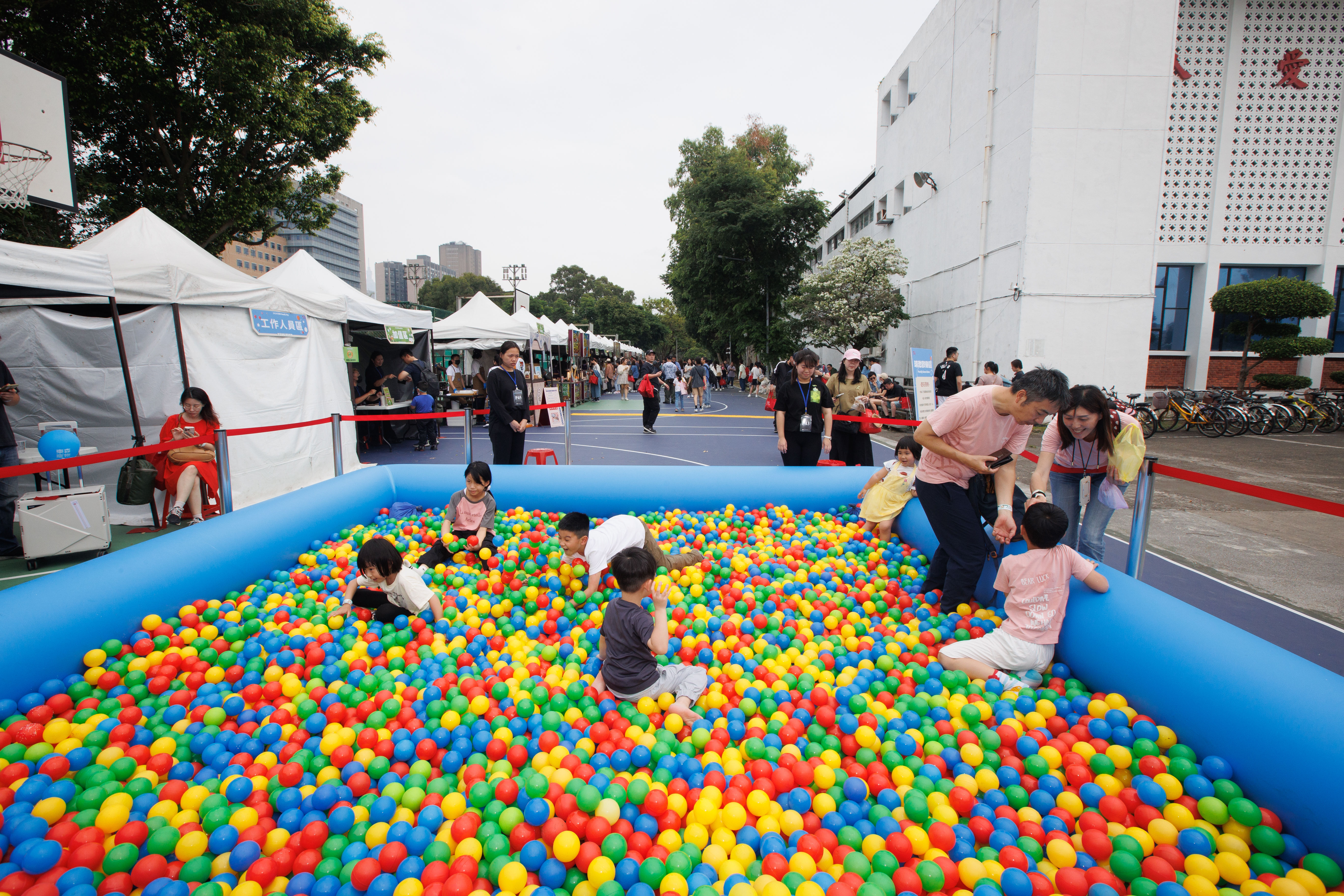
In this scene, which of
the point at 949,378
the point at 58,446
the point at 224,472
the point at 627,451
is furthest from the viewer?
the point at 949,378

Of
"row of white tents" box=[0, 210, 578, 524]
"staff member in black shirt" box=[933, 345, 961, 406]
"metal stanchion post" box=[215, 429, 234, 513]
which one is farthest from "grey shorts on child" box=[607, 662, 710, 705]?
"staff member in black shirt" box=[933, 345, 961, 406]

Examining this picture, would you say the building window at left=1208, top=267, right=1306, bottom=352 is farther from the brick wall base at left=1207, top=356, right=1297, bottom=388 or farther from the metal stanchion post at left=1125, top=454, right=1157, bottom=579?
the metal stanchion post at left=1125, top=454, right=1157, bottom=579

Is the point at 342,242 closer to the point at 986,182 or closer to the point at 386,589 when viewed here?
the point at 986,182

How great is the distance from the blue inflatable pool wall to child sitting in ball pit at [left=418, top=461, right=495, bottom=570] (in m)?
1.15

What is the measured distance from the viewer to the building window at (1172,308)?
1856cm

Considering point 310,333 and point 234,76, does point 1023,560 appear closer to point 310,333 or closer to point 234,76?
point 310,333

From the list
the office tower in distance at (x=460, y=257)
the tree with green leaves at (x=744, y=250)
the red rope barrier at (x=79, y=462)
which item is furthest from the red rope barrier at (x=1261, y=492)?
the office tower in distance at (x=460, y=257)

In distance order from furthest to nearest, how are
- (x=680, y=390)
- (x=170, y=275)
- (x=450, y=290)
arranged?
(x=450, y=290) < (x=680, y=390) < (x=170, y=275)

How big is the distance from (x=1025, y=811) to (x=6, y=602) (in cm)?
479

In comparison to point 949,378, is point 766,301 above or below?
above

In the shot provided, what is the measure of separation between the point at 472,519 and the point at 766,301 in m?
26.4

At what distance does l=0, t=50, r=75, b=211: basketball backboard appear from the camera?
6742 millimetres

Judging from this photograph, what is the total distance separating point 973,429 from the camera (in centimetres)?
348

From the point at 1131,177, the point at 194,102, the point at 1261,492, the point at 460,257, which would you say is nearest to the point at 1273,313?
the point at 1131,177
